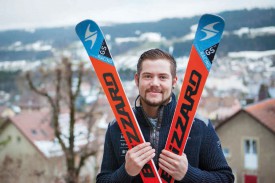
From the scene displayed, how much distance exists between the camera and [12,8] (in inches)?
1233

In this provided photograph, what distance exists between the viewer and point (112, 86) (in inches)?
69.2

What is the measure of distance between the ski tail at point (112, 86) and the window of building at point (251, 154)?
1162 centimetres

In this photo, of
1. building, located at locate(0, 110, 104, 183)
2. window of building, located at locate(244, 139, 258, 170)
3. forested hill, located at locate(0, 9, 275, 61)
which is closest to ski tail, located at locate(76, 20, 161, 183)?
forested hill, located at locate(0, 9, 275, 61)

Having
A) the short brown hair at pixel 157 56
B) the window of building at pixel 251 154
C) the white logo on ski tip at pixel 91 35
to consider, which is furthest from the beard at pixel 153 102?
the window of building at pixel 251 154

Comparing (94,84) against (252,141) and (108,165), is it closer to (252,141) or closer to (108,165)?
(252,141)

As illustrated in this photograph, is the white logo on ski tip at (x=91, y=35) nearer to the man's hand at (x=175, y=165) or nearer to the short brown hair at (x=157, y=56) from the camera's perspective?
the short brown hair at (x=157, y=56)

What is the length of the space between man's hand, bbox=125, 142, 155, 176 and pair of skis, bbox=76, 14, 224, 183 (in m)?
0.08

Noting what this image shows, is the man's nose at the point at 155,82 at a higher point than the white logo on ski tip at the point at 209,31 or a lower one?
lower

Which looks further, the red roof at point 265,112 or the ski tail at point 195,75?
the red roof at point 265,112

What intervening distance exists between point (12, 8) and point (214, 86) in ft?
61.5

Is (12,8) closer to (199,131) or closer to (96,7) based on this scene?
(96,7)

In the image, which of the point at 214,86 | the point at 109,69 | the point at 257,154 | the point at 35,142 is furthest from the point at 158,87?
the point at 214,86

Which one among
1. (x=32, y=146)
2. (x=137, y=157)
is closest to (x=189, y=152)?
(x=137, y=157)

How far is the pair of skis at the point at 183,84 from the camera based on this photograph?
1.58 meters
